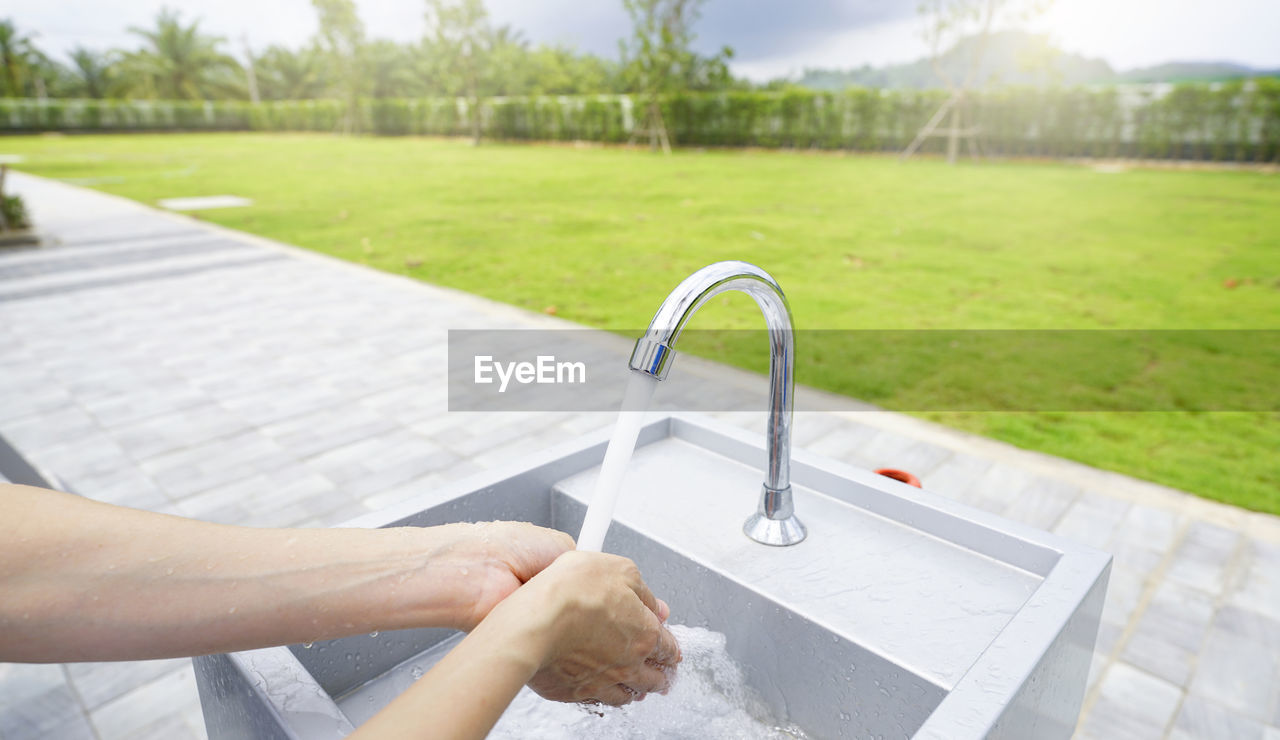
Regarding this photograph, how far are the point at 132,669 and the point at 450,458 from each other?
131 cm

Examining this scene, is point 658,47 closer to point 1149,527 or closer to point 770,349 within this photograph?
point 1149,527

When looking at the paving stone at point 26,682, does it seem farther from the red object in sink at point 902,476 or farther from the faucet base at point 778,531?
the red object in sink at point 902,476

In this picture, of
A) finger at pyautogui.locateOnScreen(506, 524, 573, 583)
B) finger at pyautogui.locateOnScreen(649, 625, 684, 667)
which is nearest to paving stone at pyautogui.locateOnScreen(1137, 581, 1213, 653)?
finger at pyautogui.locateOnScreen(649, 625, 684, 667)

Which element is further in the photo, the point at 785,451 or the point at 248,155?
the point at 248,155

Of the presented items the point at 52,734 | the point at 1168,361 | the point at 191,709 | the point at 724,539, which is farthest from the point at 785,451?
the point at 1168,361

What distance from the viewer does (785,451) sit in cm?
113

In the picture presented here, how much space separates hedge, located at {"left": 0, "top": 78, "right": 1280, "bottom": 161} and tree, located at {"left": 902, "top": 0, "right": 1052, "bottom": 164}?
885 millimetres

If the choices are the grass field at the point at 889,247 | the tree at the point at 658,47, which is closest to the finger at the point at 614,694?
the grass field at the point at 889,247

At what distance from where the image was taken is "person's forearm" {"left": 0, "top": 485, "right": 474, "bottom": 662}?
64 centimetres

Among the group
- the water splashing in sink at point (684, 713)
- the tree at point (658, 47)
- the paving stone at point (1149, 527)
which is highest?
the tree at point (658, 47)

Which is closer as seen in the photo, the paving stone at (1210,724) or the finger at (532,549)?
the finger at (532,549)

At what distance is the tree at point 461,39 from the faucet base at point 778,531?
80.2 ft

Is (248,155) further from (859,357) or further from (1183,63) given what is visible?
(1183,63)

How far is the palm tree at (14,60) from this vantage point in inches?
1517
